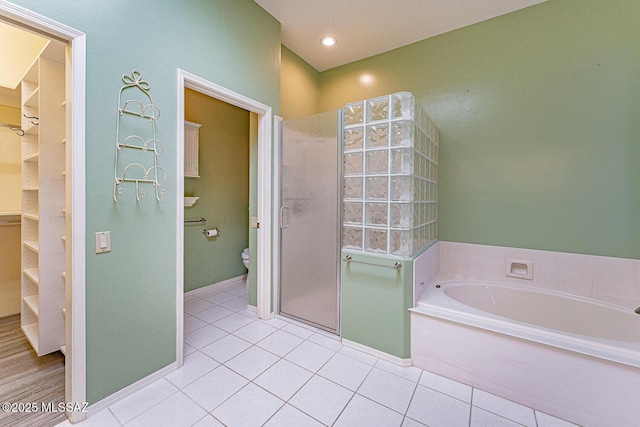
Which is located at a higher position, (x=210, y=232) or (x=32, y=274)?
(x=210, y=232)

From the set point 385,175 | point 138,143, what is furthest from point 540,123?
point 138,143

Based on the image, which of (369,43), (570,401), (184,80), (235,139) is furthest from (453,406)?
(235,139)

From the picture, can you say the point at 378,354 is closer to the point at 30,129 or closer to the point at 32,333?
the point at 32,333

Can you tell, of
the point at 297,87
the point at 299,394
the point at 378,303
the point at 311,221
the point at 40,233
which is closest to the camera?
the point at 299,394

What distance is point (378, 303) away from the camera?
1966 mm

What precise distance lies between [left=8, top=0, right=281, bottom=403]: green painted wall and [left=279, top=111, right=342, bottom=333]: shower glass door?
80cm

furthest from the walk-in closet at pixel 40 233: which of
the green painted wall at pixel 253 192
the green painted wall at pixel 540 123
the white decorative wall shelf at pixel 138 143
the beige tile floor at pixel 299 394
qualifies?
the green painted wall at pixel 540 123

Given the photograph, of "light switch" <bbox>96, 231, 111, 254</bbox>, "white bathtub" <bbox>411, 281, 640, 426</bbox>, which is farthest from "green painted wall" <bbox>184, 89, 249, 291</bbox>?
"white bathtub" <bbox>411, 281, 640, 426</bbox>

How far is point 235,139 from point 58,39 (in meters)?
2.31

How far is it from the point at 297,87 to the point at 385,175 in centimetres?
180

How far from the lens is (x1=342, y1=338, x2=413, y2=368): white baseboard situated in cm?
188

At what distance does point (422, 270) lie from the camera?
2096 mm

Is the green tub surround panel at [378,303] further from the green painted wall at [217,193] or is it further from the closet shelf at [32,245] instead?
the closet shelf at [32,245]

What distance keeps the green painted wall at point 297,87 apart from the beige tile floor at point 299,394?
2296 mm
